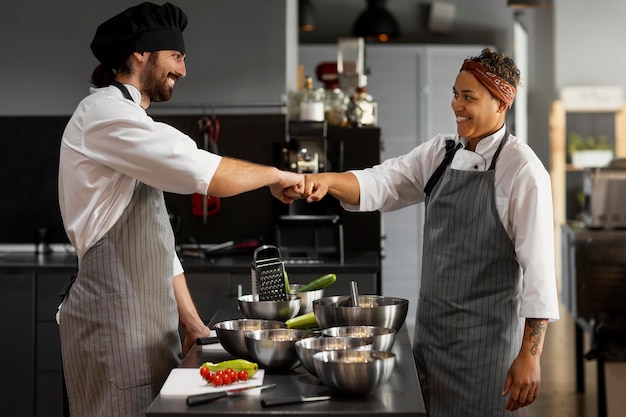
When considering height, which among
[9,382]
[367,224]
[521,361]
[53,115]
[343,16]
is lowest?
[9,382]

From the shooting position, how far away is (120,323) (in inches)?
99.3

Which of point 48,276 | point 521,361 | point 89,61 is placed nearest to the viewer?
point 521,361

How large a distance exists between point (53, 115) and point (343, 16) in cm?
575

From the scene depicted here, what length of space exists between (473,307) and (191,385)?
99 cm

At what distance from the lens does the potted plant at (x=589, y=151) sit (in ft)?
29.1

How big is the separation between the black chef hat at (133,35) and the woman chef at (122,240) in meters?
0.16

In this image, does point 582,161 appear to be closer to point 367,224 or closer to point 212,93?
point 367,224

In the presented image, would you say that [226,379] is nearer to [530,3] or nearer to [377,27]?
[530,3]

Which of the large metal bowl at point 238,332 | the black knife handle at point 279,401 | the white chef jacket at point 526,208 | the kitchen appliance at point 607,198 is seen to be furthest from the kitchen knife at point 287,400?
the kitchen appliance at point 607,198

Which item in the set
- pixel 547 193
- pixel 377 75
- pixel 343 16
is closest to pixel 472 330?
pixel 547 193

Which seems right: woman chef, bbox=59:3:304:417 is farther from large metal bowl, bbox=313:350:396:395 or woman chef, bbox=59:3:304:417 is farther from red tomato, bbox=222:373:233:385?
large metal bowl, bbox=313:350:396:395

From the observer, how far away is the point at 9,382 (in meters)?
4.41

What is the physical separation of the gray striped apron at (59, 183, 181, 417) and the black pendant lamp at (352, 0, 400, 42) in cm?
662

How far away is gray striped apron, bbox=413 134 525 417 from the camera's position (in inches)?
107
